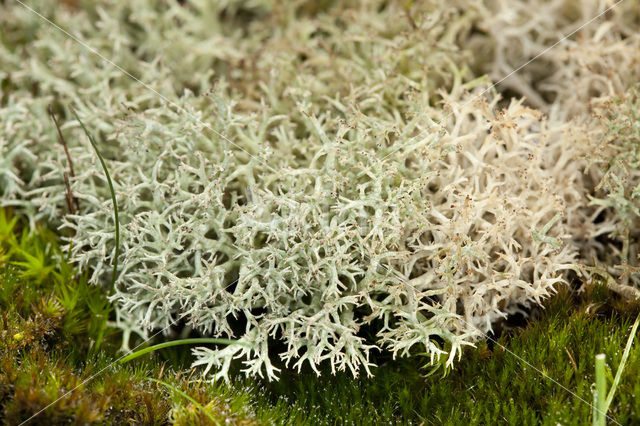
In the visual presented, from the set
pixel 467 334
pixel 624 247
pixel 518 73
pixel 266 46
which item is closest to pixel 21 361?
pixel 467 334

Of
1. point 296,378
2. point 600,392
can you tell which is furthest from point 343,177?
point 600,392

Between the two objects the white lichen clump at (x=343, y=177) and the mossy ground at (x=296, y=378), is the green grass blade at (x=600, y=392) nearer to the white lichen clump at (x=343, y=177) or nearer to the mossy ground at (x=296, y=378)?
the mossy ground at (x=296, y=378)

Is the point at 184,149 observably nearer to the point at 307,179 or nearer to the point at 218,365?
the point at 307,179

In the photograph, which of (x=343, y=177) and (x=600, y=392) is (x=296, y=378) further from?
(x=600, y=392)

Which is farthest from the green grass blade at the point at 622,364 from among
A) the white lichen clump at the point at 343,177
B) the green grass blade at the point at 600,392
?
the white lichen clump at the point at 343,177

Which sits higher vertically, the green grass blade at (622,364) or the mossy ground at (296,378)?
the green grass blade at (622,364)
